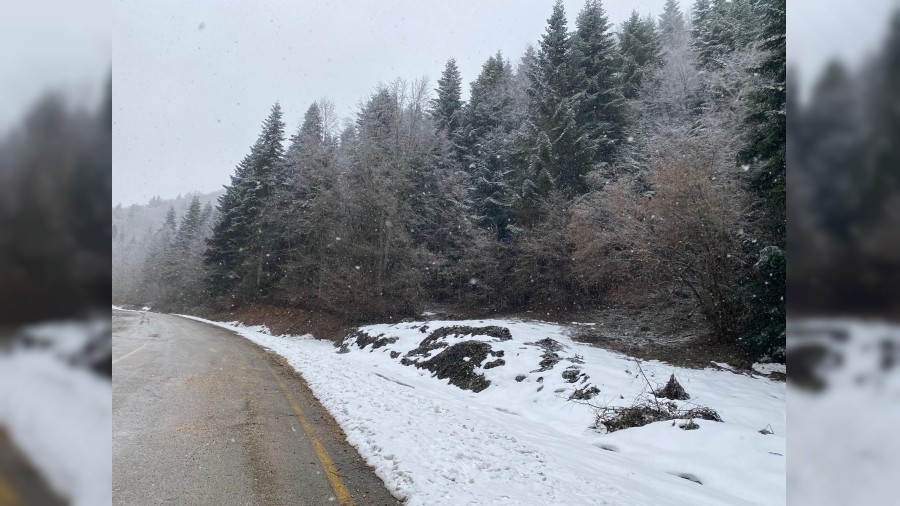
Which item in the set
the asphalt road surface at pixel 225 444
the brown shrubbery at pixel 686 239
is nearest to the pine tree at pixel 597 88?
the brown shrubbery at pixel 686 239

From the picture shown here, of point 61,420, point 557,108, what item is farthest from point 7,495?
point 557,108

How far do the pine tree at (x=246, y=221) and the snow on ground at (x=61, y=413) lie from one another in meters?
32.7

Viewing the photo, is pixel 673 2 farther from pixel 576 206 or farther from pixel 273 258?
pixel 273 258

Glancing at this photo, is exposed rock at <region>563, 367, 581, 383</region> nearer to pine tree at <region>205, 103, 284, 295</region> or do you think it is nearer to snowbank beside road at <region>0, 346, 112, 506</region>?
snowbank beside road at <region>0, 346, 112, 506</region>

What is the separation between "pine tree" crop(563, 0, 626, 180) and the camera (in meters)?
26.5

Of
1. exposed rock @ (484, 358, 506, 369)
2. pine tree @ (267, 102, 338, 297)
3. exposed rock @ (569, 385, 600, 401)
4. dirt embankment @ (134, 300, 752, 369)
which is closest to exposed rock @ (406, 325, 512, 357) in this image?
exposed rock @ (484, 358, 506, 369)

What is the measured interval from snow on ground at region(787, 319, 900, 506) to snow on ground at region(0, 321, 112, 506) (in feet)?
5.05

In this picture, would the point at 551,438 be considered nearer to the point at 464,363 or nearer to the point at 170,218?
the point at 464,363

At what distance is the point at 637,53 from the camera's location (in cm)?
3234

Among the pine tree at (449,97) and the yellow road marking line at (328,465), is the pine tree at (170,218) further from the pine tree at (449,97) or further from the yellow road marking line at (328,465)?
the yellow road marking line at (328,465)

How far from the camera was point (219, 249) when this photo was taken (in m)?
35.6

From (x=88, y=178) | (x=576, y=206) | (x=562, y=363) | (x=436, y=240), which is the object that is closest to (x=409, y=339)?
(x=562, y=363)

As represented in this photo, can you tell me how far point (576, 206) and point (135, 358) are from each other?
17.0 meters

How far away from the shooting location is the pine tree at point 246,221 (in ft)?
106
